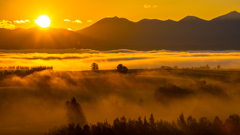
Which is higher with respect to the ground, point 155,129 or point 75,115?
point 75,115

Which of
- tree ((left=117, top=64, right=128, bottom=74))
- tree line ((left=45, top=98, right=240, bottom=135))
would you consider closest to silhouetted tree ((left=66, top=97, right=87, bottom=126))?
tree line ((left=45, top=98, right=240, bottom=135))

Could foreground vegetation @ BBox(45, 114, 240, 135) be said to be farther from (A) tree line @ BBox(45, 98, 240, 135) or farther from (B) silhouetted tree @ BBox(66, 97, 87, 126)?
(B) silhouetted tree @ BBox(66, 97, 87, 126)

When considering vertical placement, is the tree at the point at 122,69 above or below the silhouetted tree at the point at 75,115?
above

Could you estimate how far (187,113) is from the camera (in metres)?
24.2

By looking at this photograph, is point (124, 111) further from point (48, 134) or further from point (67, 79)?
point (67, 79)

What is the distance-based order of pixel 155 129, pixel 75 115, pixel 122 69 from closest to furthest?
pixel 155 129 < pixel 75 115 < pixel 122 69

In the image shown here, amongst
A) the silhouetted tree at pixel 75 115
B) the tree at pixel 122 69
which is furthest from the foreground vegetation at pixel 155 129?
the tree at pixel 122 69

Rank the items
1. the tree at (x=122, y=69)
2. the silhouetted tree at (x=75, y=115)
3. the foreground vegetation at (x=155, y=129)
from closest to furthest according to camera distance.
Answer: the foreground vegetation at (x=155, y=129) → the silhouetted tree at (x=75, y=115) → the tree at (x=122, y=69)

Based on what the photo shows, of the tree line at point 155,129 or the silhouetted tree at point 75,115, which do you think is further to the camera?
the silhouetted tree at point 75,115

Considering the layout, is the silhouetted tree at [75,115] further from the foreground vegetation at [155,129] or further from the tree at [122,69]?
the tree at [122,69]

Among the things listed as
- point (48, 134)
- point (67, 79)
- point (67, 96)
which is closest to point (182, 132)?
point (48, 134)

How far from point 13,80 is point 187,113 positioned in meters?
22.6

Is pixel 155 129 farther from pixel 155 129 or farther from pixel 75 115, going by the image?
pixel 75 115

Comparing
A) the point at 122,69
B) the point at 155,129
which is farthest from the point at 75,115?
the point at 122,69
